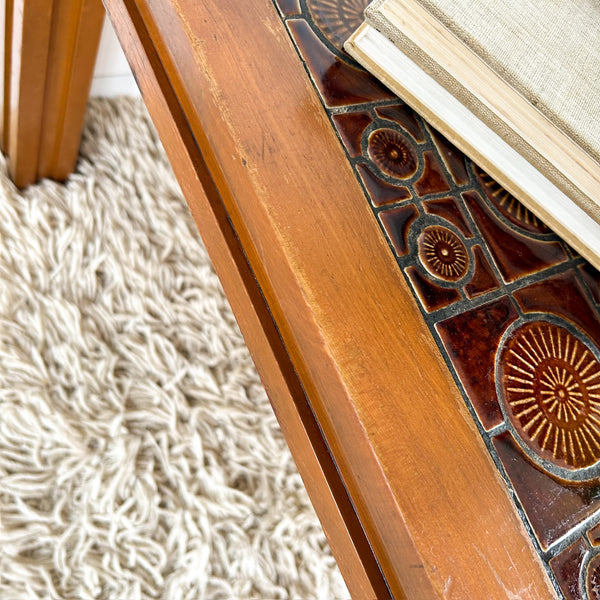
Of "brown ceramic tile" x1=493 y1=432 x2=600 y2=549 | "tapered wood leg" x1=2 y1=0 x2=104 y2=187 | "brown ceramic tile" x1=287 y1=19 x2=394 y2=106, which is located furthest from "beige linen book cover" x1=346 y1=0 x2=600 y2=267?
"tapered wood leg" x1=2 y1=0 x2=104 y2=187

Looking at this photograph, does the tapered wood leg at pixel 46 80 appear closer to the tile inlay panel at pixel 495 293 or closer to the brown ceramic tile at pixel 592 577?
the tile inlay panel at pixel 495 293

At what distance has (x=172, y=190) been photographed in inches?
31.7

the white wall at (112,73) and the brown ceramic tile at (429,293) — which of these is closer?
the brown ceramic tile at (429,293)

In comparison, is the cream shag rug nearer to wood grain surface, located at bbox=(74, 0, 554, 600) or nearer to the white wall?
the white wall

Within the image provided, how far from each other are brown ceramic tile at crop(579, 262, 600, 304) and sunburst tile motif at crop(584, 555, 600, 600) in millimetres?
140

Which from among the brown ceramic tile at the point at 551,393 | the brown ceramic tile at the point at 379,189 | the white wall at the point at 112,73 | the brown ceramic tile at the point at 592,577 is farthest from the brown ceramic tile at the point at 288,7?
the white wall at the point at 112,73

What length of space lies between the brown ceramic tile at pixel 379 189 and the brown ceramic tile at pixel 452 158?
41mm

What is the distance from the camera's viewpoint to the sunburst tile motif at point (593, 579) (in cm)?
27

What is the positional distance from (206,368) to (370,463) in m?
0.48

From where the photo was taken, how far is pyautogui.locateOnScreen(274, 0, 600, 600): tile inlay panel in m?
0.28

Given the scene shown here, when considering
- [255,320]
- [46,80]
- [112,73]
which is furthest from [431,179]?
[112,73]

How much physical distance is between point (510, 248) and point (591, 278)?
6 centimetres

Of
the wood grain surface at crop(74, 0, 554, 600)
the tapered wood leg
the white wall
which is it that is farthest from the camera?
the white wall

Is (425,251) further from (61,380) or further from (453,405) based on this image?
(61,380)
